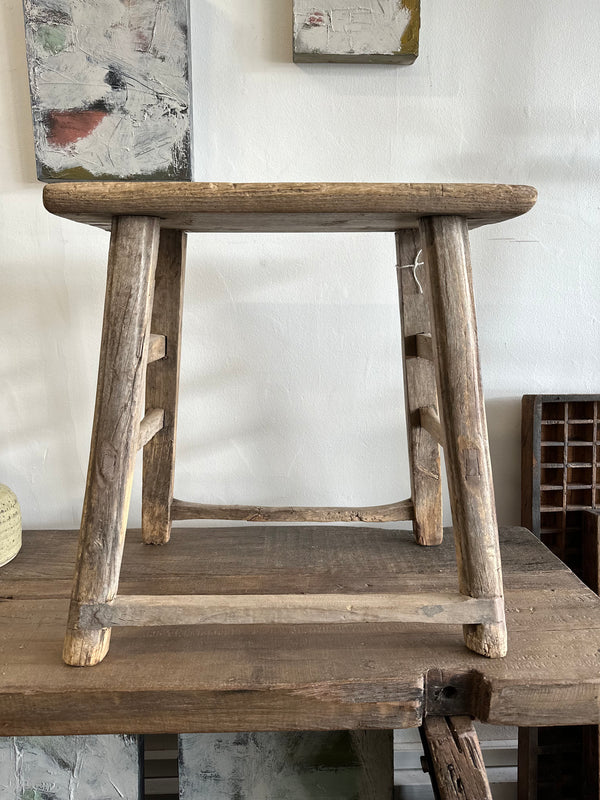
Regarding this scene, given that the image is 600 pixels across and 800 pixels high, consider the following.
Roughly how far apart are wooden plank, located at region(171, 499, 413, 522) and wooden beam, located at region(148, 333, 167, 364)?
0.25 m

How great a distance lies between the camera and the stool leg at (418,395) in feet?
3.09

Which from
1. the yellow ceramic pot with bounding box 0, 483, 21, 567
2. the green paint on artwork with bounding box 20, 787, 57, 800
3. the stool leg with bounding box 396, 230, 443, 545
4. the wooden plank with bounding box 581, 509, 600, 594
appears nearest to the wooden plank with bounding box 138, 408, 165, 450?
the yellow ceramic pot with bounding box 0, 483, 21, 567

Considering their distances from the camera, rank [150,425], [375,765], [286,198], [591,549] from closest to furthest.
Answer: [286,198] < [150,425] < [375,765] < [591,549]

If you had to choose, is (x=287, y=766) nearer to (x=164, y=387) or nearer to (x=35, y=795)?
(x=35, y=795)

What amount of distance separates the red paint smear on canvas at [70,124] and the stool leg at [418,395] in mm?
517

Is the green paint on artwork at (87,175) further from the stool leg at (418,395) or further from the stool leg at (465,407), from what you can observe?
the stool leg at (465,407)

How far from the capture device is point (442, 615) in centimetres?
69

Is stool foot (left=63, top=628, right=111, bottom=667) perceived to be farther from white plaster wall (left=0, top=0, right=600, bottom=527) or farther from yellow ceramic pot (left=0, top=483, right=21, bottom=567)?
white plaster wall (left=0, top=0, right=600, bottom=527)

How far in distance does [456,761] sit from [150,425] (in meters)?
0.54

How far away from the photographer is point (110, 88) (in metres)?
0.99

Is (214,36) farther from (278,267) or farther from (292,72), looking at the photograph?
(278,267)

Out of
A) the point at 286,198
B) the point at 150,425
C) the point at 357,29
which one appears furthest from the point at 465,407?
the point at 357,29

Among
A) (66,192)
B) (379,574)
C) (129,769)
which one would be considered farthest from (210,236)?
(129,769)

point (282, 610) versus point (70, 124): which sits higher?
point (70, 124)
